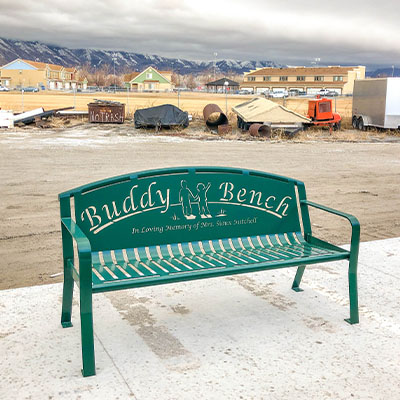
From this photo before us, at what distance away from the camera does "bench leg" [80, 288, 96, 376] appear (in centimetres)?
319

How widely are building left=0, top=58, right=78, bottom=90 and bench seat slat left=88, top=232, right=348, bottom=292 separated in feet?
404

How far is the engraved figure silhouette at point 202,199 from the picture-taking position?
4189 mm

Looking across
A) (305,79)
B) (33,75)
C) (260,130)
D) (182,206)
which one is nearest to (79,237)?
(182,206)

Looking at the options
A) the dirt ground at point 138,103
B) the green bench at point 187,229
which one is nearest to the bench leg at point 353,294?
the green bench at point 187,229

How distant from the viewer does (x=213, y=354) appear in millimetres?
3562

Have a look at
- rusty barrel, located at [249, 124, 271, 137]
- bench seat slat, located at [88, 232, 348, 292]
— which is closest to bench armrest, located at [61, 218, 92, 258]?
bench seat slat, located at [88, 232, 348, 292]

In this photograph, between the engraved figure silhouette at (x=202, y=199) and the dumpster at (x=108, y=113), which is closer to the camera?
the engraved figure silhouette at (x=202, y=199)

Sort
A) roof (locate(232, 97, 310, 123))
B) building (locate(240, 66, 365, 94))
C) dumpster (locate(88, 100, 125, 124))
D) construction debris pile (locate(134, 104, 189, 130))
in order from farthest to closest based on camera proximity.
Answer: building (locate(240, 66, 365, 94)), dumpster (locate(88, 100, 125, 124)), construction debris pile (locate(134, 104, 189, 130)), roof (locate(232, 97, 310, 123))

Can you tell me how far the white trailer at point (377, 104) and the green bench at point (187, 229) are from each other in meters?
22.6

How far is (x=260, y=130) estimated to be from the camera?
2253cm

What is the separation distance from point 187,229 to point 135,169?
9037 millimetres

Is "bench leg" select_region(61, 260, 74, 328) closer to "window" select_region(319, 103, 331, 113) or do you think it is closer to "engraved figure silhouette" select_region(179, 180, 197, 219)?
"engraved figure silhouette" select_region(179, 180, 197, 219)

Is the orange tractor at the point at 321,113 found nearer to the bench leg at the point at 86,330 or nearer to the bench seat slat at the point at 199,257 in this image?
the bench seat slat at the point at 199,257

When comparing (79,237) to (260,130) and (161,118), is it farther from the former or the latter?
(161,118)
